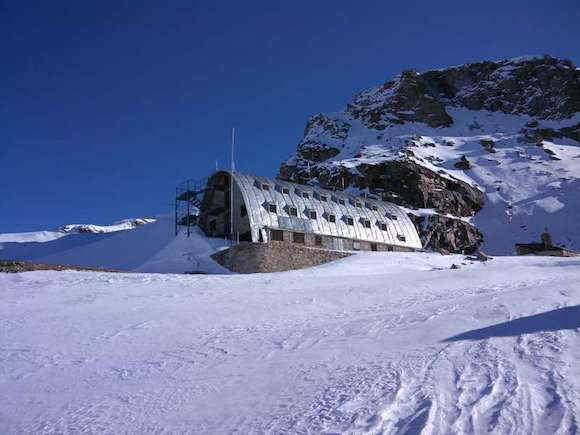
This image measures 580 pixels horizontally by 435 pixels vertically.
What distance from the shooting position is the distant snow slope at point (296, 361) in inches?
327

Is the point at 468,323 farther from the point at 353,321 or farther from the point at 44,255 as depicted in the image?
the point at 44,255

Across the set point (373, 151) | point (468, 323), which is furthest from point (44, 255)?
point (373, 151)

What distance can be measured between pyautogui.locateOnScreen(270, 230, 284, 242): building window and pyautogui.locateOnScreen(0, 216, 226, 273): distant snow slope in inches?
159

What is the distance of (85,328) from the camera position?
1566 cm

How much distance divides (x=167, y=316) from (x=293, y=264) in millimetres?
20006

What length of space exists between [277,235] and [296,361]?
2850cm

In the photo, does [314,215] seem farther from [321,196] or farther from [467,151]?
[467,151]

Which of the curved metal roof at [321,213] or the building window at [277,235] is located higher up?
the curved metal roof at [321,213]

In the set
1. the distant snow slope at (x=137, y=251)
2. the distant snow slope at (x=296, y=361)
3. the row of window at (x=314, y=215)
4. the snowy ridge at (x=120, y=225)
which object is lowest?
the distant snow slope at (x=296, y=361)

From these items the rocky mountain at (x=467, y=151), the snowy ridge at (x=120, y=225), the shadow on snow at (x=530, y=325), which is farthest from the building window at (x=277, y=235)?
the snowy ridge at (x=120, y=225)

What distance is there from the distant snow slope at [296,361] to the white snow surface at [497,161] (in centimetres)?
4814

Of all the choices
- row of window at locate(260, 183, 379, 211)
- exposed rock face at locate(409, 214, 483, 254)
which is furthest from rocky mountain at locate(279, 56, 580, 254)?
row of window at locate(260, 183, 379, 211)

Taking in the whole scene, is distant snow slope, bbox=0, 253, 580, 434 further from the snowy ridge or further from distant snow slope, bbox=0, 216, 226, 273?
the snowy ridge

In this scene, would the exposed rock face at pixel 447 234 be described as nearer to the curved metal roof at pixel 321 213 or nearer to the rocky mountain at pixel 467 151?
the rocky mountain at pixel 467 151
